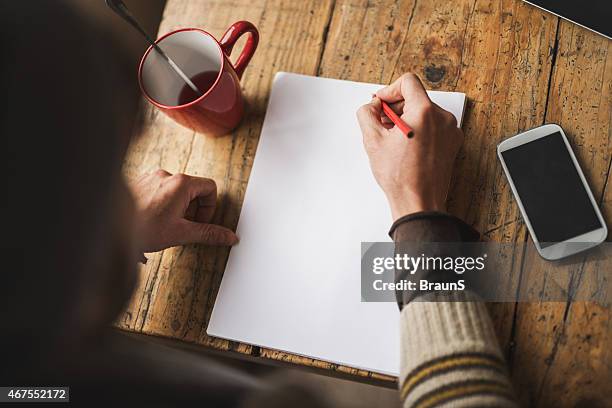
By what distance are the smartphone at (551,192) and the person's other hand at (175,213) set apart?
40 centimetres

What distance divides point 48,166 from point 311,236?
435mm

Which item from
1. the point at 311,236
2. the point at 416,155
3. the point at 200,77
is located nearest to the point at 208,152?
the point at 200,77

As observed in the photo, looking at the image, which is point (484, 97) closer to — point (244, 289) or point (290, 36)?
point (290, 36)

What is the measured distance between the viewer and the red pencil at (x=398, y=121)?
628mm

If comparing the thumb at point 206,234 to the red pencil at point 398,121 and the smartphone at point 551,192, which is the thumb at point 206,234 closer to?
the red pencil at point 398,121

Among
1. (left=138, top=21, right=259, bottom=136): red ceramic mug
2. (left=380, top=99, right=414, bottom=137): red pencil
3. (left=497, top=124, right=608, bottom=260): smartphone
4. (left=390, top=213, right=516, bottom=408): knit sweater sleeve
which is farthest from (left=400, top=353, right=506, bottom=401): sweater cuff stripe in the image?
(left=138, top=21, right=259, bottom=136): red ceramic mug

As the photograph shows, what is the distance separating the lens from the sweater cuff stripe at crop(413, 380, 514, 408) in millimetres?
503

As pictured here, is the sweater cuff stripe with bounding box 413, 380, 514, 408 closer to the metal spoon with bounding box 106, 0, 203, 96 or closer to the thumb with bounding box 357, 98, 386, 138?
the thumb with bounding box 357, 98, 386, 138

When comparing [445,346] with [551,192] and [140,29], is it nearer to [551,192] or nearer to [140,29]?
[551,192]

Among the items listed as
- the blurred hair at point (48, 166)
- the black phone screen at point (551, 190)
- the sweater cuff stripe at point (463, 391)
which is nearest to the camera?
the blurred hair at point (48, 166)

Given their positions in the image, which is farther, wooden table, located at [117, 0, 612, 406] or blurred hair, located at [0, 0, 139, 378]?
wooden table, located at [117, 0, 612, 406]

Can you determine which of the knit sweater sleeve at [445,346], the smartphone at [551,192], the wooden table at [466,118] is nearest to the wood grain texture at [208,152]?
the wooden table at [466,118]

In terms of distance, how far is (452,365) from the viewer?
525 millimetres

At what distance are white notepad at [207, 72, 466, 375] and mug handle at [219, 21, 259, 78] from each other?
77mm
